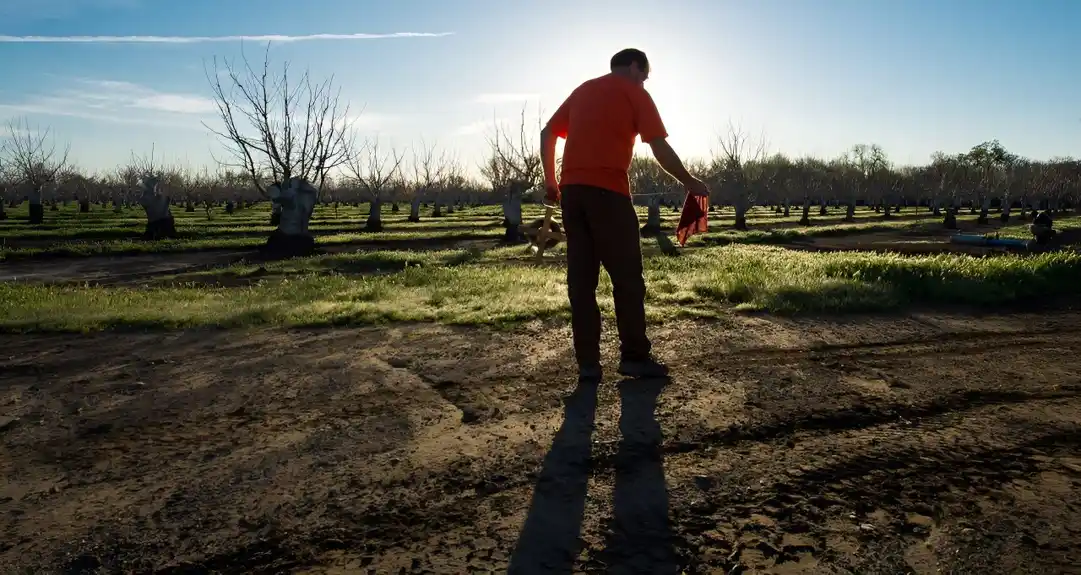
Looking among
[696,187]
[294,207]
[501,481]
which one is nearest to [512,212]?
[294,207]

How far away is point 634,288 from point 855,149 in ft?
395

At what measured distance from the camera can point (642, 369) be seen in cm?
360

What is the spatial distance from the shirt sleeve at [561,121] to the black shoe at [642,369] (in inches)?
54.4

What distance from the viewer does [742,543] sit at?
1.81m

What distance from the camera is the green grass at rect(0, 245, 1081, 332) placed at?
18.4 feet

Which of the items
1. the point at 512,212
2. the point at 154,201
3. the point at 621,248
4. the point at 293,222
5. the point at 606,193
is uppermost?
the point at 154,201

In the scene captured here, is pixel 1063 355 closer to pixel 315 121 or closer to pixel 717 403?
pixel 717 403

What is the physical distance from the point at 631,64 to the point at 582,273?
1.19 m

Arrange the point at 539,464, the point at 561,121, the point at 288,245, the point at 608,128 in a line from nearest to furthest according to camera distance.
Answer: the point at 539,464 → the point at 608,128 → the point at 561,121 → the point at 288,245

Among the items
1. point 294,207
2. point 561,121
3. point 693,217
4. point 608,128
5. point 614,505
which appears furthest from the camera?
point 294,207

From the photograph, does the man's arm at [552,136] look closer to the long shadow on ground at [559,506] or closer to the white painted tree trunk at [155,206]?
the long shadow on ground at [559,506]

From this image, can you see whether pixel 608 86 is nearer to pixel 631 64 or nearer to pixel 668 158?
pixel 631 64

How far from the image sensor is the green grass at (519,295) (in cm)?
559

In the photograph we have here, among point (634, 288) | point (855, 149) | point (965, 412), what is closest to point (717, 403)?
point (634, 288)
